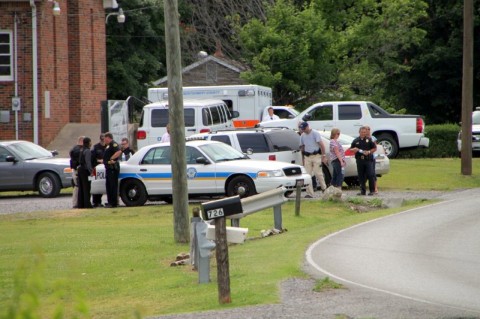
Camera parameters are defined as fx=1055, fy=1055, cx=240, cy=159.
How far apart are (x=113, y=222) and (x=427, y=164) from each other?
16.1 metres

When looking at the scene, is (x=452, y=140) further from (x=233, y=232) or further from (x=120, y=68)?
(x=233, y=232)

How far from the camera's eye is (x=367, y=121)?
34625 mm

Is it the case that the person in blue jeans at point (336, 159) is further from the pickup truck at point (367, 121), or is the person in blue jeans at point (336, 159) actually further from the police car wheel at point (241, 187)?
the pickup truck at point (367, 121)

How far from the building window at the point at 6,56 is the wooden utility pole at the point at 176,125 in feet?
70.2

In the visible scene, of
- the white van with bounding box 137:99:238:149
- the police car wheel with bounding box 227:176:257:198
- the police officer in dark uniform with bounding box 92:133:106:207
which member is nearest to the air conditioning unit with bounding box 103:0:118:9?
the white van with bounding box 137:99:238:149

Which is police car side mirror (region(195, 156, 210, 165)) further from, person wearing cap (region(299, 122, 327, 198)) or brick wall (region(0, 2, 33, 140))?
brick wall (region(0, 2, 33, 140))

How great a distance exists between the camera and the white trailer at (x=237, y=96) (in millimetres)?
36156

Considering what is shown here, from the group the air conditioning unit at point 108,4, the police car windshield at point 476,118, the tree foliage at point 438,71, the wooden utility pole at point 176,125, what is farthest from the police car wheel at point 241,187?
the tree foliage at point 438,71

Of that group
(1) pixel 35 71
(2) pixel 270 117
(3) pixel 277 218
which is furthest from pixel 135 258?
(1) pixel 35 71

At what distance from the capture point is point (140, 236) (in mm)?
18906

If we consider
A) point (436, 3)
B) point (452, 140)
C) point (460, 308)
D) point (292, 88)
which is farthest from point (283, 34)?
point (460, 308)

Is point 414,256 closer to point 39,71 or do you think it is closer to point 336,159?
point 336,159

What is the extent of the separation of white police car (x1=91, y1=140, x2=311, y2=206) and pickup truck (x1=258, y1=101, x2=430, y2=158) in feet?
32.2

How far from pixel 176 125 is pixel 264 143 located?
374 inches
